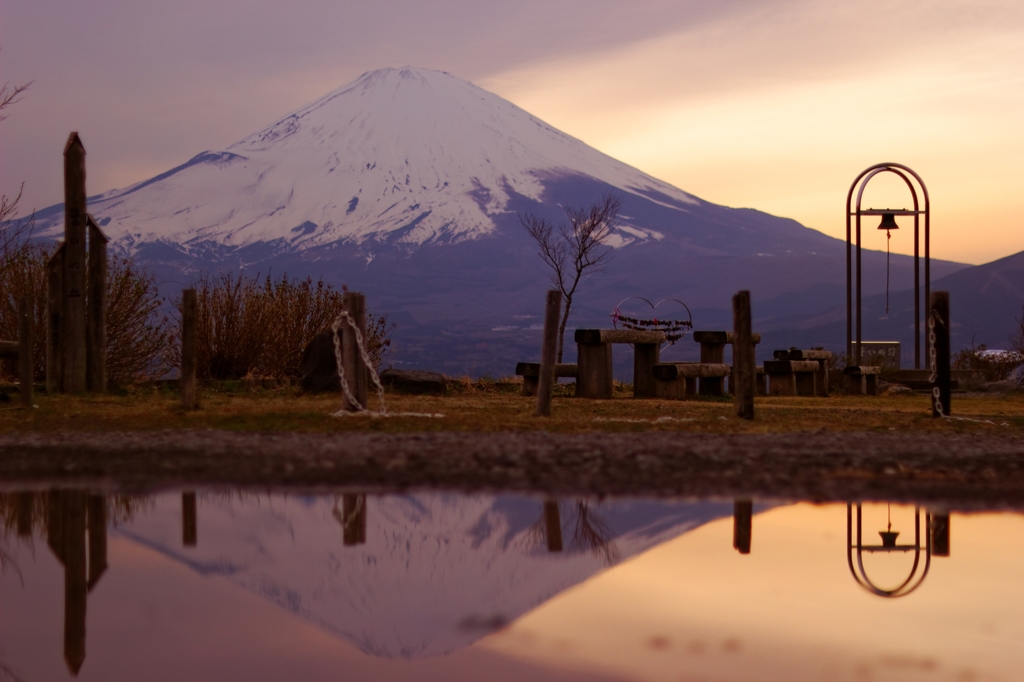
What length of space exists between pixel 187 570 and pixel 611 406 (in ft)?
28.6

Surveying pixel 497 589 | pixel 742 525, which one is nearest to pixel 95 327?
pixel 742 525

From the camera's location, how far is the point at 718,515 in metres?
5.94

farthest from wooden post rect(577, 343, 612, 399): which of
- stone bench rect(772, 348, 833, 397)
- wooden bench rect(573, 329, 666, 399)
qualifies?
stone bench rect(772, 348, 833, 397)

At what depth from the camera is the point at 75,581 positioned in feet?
15.1

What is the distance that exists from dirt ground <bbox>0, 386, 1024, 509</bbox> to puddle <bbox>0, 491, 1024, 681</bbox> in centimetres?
49

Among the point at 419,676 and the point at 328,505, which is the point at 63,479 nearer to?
the point at 328,505

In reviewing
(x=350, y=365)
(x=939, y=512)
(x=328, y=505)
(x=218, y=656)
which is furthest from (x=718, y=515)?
(x=350, y=365)

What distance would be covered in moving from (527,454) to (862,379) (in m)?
13.6

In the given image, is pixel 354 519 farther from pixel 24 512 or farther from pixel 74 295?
pixel 74 295

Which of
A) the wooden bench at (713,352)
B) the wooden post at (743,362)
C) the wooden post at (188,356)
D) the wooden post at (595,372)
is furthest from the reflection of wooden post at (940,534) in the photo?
the wooden bench at (713,352)

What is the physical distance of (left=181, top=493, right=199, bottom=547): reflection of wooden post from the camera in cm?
538

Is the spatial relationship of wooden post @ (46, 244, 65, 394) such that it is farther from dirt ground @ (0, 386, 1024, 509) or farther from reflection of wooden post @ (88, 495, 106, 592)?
reflection of wooden post @ (88, 495, 106, 592)

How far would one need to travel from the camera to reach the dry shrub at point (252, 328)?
58.1 ft

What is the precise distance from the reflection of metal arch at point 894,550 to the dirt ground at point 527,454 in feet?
1.60
